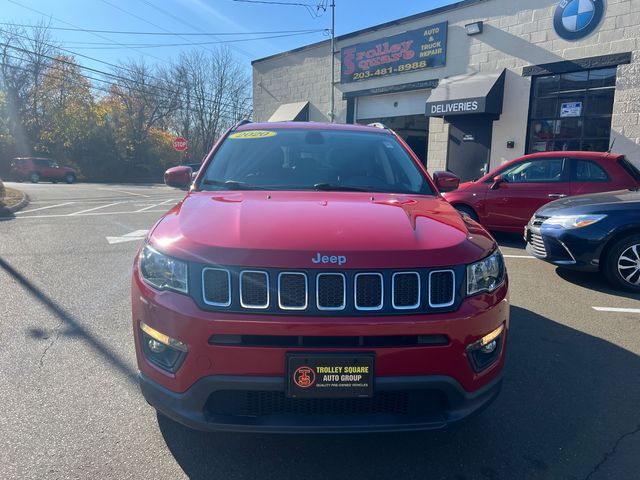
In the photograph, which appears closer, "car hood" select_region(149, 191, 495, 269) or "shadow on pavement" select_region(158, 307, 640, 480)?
"car hood" select_region(149, 191, 495, 269)

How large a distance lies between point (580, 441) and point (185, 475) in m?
2.10

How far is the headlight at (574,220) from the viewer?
549 cm

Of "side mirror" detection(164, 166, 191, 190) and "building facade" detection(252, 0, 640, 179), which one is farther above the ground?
"building facade" detection(252, 0, 640, 179)

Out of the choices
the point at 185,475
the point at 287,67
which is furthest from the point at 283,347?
the point at 287,67

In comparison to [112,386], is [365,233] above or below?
above

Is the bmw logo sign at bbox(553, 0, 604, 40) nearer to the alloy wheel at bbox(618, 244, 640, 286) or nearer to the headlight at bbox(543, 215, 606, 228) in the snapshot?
the headlight at bbox(543, 215, 606, 228)

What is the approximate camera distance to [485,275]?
91.7 inches

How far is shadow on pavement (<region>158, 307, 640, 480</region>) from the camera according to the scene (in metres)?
2.32

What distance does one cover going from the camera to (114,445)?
249cm

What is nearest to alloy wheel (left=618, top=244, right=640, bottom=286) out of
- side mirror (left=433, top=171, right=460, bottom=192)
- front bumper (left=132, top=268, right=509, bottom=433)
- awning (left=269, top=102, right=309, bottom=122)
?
side mirror (left=433, top=171, right=460, bottom=192)

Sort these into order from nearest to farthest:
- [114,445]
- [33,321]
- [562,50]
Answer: [114,445], [33,321], [562,50]

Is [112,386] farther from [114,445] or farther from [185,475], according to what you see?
[185,475]

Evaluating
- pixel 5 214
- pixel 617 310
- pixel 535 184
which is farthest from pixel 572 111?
pixel 5 214

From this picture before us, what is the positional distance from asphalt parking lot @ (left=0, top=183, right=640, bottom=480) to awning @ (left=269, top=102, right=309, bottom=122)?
1784cm
